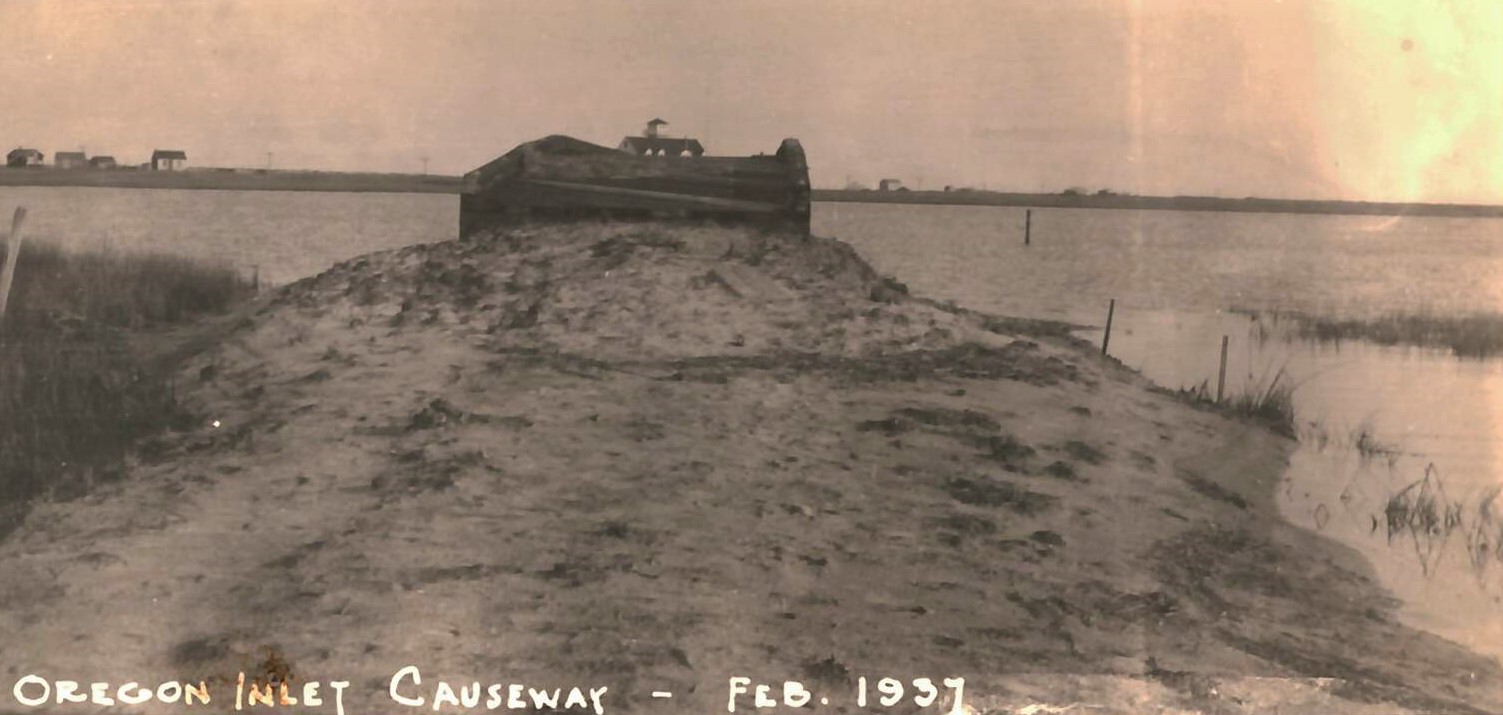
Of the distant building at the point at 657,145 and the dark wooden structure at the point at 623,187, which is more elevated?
the distant building at the point at 657,145

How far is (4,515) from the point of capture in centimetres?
257

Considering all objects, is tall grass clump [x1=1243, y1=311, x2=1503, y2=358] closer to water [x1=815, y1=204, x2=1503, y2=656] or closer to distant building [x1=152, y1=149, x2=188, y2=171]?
water [x1=815, y1=204, x2=1503, y2=656]

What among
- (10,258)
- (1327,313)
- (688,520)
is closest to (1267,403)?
(1327,313)

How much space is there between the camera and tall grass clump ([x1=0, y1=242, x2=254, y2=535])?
261cm

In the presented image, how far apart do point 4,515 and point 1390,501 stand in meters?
3.60

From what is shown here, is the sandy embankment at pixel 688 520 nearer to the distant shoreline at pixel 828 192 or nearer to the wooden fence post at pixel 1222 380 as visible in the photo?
the wooden fence post at pixel 1222 380

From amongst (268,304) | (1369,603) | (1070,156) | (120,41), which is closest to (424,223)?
(268,304)

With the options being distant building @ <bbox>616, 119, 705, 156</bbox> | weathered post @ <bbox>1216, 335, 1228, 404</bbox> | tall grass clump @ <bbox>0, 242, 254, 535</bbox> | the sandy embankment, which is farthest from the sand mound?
weathered post @ <bbox>1216, 335, 1228, 404</bbox>

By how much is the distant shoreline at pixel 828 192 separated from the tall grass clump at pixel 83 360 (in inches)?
8.0

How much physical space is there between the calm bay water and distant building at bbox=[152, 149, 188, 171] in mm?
79

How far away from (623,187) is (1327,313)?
76.2 inches

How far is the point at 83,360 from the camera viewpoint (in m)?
2.69

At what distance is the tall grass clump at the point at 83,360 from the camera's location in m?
2.61

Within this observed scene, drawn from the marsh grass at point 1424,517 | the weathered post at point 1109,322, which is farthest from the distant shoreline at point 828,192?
the marsh grass at point 1424,517
